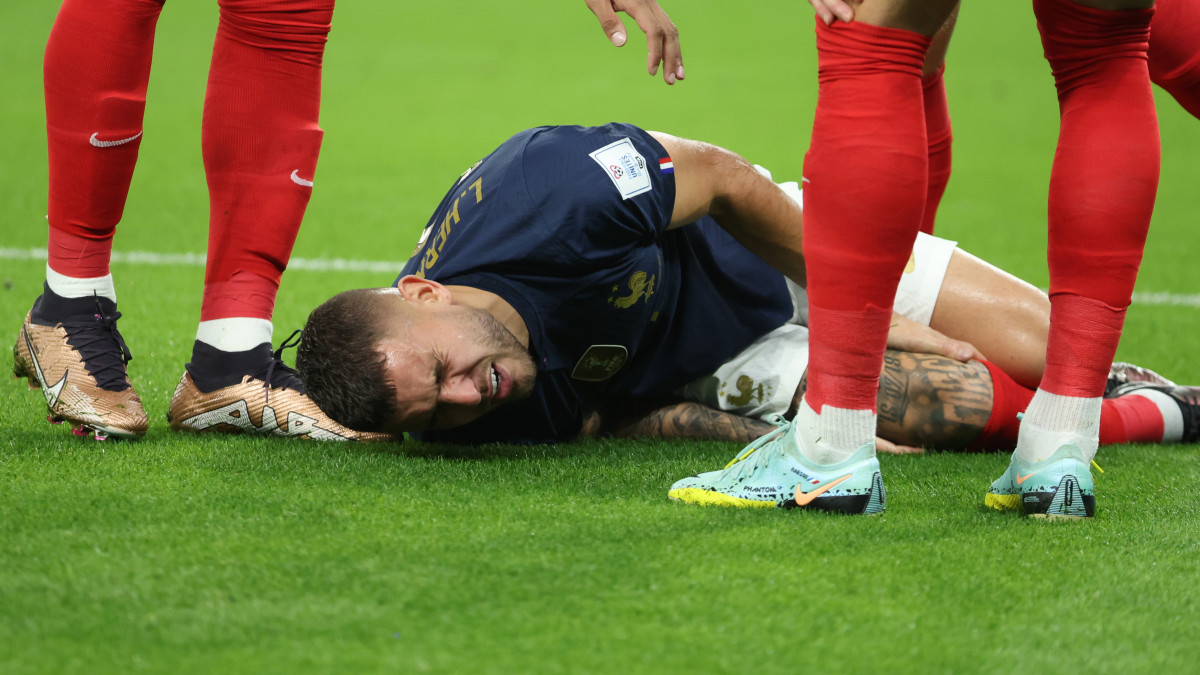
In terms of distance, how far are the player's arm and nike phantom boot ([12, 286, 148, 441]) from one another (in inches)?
37.2

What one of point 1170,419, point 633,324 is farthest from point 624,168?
point 1170,419

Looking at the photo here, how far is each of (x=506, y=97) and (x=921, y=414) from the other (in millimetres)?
6017

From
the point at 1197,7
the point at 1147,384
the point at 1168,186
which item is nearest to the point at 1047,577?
the point at 1197,7

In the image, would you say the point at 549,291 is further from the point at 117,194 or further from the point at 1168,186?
the point at 1168,186

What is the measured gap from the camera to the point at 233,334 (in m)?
2.02

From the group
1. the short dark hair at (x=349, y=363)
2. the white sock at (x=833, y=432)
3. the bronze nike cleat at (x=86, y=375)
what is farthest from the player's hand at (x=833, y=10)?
the bronze nike cleat at (x=86, y=375)

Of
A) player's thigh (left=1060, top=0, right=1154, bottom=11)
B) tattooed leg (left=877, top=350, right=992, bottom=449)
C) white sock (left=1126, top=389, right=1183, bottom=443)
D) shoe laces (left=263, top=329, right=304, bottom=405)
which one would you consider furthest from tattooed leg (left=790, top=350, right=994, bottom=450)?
shoe laces (left=263, top=329, right=304, bottom=405)

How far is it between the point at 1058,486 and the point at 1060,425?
8 cm

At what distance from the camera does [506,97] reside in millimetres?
7684

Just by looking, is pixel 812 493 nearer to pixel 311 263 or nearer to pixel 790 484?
pixel 790 484

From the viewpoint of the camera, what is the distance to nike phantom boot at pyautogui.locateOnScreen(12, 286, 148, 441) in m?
1.83

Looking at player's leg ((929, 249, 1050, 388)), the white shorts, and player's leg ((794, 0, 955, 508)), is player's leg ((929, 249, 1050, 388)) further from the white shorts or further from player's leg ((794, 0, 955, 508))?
player's leg ((794, 0, 955, 508))

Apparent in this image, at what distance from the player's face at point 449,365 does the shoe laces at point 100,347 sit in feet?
1.57

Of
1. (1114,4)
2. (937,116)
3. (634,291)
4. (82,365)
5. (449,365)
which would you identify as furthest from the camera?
(937,116)
